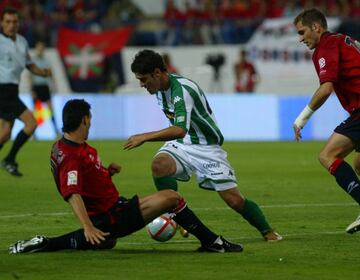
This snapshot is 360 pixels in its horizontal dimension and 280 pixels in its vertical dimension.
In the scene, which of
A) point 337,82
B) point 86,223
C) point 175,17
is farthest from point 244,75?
point 86,223

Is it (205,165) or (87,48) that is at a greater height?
(205,165)

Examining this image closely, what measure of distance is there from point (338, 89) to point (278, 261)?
221cm

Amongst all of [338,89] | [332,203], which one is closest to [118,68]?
[332,203]

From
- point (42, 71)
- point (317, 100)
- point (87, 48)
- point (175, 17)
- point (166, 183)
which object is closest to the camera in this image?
point (317, 100)

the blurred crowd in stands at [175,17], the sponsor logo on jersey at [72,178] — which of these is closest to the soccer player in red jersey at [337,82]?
the sponsor logo on jersey at [72,178]

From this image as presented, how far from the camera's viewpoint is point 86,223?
8.13m

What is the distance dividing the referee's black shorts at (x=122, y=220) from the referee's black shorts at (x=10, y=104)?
729 cm

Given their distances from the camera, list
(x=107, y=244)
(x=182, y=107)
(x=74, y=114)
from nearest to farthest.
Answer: (x=74, y=114), (x=107, y=244), (x=182, y=107)

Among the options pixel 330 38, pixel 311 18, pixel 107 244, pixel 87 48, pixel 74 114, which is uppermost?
pixel 311 18

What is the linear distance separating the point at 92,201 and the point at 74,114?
0.71 meters

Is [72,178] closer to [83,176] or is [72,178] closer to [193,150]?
[83,176]

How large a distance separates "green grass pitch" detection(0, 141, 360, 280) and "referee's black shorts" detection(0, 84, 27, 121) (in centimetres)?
91

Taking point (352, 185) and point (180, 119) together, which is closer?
point (180, 119)

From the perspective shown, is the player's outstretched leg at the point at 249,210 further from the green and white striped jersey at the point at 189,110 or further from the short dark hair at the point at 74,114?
the short dark hair at the point at 74,114
